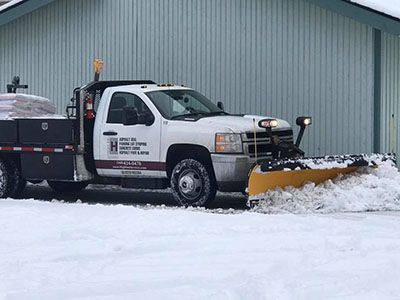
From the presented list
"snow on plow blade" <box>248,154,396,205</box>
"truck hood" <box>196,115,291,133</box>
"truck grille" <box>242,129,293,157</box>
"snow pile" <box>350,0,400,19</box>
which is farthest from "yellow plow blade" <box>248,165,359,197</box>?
"snow pile" <box>350,0,400,19</box>

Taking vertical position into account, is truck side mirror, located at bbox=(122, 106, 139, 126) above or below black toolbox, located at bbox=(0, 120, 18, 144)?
above

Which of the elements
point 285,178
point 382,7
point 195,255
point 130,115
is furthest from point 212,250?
point 382,7

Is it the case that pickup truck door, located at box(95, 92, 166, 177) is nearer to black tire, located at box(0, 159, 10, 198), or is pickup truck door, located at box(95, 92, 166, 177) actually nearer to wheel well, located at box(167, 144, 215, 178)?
wheel well, located at box(167, 144, 215, 178)

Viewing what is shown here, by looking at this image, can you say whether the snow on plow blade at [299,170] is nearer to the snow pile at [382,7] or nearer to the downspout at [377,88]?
the downspout at [377,88]

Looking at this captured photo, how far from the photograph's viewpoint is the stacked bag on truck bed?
14.4 metres

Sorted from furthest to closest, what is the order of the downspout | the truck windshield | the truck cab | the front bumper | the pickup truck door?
the downspout < the truck windshield < the pickup truck door < the truck cab < the front bumper

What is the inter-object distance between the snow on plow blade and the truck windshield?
78.1 inches

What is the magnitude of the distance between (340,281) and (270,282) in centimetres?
59

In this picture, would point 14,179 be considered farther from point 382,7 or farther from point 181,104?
point 382,7

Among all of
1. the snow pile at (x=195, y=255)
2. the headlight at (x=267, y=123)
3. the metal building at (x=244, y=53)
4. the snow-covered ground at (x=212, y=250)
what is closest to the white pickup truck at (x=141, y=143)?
the headlight at (x=267, y=123)

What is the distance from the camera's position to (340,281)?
6.78 metres

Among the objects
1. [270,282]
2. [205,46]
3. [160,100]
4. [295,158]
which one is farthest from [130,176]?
[270,282]

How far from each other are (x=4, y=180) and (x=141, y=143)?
282 centimetres

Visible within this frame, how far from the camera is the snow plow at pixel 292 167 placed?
11.4m
